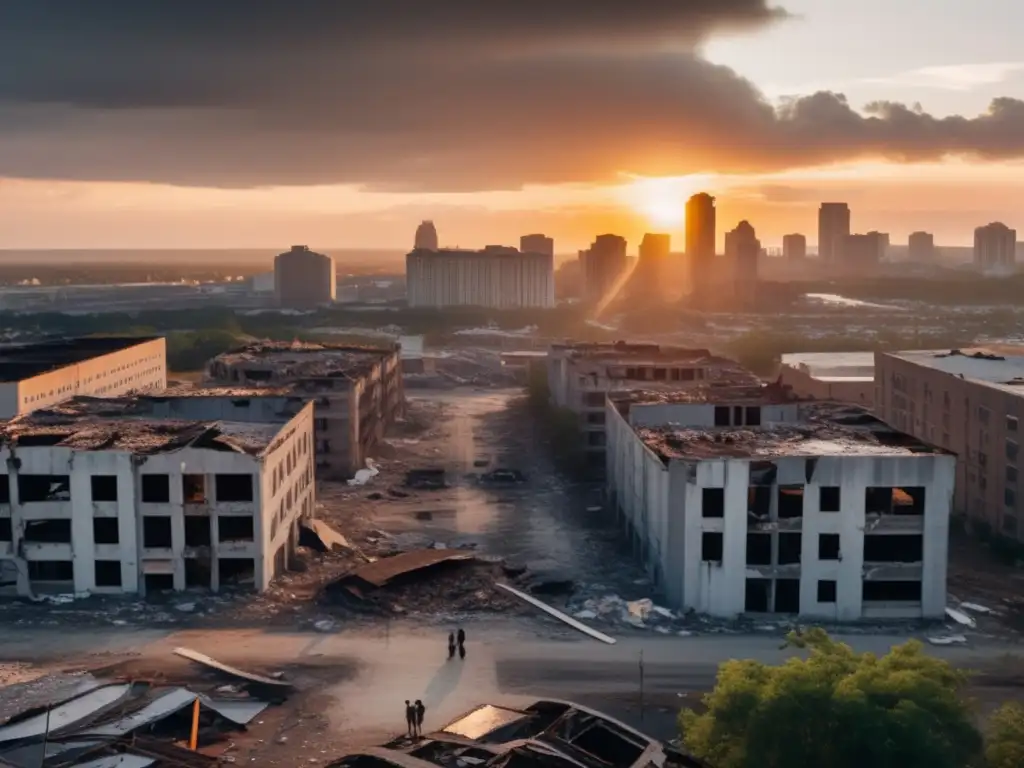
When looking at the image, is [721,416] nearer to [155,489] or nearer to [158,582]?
[155,489]

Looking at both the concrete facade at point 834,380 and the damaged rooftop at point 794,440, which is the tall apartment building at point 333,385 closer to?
the damaged rooftop at point 794,440

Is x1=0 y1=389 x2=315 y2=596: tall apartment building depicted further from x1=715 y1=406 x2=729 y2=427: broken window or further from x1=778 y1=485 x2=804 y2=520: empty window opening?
x1=715 y1=406 x2=729 y2=427: broken window

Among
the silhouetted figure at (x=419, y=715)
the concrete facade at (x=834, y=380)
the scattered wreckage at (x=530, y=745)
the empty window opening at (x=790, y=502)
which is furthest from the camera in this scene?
the concrete facade at (x=834, y=380)

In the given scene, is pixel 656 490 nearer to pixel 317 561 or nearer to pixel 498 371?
pixel 317 561

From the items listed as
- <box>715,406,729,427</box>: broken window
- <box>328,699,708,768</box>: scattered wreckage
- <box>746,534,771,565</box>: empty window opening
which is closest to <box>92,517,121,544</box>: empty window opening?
<box>328,699,708,768</box>: scattered wreckage

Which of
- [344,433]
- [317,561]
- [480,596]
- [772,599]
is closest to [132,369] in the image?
[344,433]

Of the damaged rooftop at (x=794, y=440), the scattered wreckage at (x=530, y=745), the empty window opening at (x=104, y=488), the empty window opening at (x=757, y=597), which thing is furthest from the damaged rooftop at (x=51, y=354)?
the scattered wreckage at (x=530, y=745)
